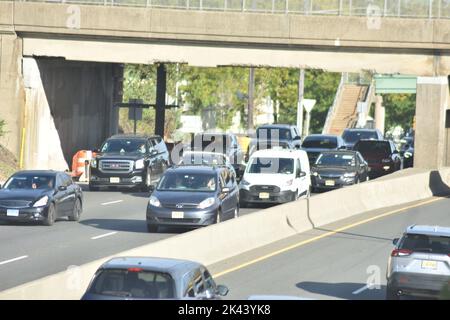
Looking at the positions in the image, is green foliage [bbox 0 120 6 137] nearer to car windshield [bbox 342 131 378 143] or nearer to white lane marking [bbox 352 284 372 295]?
car windshield [bbox 342 131 378 143]

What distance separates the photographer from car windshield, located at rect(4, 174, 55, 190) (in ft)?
103

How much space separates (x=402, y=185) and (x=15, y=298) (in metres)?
26.7

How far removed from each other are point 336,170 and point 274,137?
1159 centimetres

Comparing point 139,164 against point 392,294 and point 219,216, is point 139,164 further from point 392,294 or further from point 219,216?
point 392,294

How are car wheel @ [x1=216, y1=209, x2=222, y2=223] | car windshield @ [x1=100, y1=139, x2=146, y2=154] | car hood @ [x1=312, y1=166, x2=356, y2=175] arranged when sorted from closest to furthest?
car wheel @ [x1=216, y1=209, x2=222, y2=223], car windshield @ [x1=100, y1=139, x2=146, y2=154], car hood @ [x1=312, y1=166, x2=356, y2=175]

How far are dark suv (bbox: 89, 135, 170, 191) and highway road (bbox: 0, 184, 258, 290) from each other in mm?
3754

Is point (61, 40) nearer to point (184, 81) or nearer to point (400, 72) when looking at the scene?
point (400, 72)

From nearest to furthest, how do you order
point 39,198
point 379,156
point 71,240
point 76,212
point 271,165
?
point 71,240, point 39,198, point 76,212, point 271,165, point 379,156

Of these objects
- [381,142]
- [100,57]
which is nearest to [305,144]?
[381,142]

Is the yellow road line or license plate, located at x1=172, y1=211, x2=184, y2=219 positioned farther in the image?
license plate, located at x1=172, y1=211, x2=184, y2=219

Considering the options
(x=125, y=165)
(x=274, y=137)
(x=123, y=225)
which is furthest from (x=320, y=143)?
(x=123, y=225)

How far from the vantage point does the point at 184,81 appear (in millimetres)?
90250

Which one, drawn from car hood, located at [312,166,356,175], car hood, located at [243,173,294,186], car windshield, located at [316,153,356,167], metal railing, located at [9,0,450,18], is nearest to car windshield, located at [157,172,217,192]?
car hood, located at [243,173,294,186]

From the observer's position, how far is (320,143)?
5159 cm
